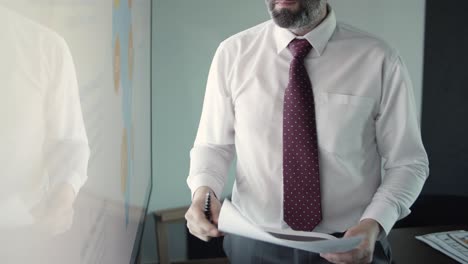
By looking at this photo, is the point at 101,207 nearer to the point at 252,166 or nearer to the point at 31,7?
the point at 31,7

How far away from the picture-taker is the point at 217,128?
5.20 ft

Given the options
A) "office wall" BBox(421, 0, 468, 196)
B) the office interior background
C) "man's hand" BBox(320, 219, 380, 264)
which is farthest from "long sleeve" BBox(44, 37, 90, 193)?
"office wall" BBox(421, 0, 468, 196)

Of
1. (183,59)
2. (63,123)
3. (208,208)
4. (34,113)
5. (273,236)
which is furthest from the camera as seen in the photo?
(183,59)

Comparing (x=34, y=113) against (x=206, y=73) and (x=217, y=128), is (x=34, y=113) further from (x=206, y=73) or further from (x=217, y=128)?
(x=206, y=73)

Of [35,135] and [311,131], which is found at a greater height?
[35,135]

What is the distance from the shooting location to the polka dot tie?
58.0 inches

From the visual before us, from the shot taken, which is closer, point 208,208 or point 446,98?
point 208,208

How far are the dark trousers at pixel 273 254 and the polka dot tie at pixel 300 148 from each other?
0.09 metres

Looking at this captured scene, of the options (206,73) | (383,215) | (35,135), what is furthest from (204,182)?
(206,73)

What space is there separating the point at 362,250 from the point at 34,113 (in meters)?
0.88

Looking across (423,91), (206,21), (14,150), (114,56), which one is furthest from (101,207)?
(423,91)

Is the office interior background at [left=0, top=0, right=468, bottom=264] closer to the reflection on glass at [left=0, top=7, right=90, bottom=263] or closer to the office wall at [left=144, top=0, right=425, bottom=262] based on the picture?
the office wall at [left=144, top=0, right=425, bottom=262]

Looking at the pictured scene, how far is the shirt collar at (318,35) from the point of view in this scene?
4.93 ft

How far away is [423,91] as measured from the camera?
3162 millimetres
